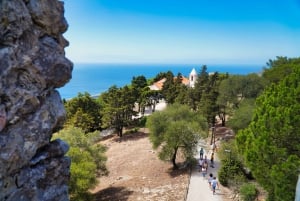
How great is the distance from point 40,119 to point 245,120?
2394cm

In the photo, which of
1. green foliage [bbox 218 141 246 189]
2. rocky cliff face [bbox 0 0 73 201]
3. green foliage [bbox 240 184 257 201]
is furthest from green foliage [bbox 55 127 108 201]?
green foliage [bbox 240 184 257 201]

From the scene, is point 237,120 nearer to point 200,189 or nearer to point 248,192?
point 200,189

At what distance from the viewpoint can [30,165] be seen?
9.31m

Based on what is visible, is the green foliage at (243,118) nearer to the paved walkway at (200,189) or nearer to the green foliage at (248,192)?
the paved walkway at (200,189)

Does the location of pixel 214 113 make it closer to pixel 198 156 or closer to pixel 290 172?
pixel 198 156

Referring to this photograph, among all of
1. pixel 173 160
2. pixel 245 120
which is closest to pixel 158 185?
pixel 173 160

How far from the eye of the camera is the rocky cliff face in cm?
804

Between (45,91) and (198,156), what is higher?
(45,91)

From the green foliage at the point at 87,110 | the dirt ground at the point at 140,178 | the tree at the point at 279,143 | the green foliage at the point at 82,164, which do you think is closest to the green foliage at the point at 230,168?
the dirt ground at the point at 140,178

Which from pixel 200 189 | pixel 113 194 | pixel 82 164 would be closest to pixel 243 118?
pixel 200 189

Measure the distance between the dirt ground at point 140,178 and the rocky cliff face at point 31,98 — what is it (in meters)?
12.4

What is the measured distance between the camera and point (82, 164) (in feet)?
67.4

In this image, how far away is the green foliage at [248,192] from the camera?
19292 mm

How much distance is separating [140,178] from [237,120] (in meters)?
11.2
